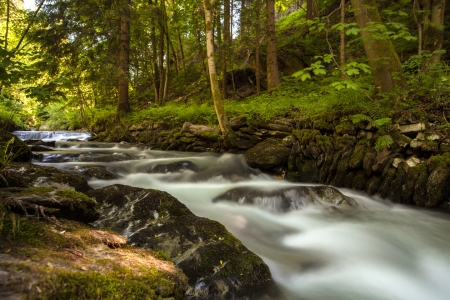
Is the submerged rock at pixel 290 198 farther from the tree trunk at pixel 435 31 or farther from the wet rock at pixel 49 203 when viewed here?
the tree trunk at pixel 435 31

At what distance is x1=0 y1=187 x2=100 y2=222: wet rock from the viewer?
5.88 ft

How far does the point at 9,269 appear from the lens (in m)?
1.01

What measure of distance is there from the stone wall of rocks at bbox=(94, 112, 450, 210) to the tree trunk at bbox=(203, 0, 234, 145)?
0.39m

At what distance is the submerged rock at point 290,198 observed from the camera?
16.0 feet

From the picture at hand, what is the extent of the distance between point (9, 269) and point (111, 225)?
6.56 feet

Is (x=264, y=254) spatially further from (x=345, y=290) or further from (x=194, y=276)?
(x=194, y=276)

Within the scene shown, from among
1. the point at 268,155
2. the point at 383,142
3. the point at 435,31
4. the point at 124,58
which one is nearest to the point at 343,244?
the point at 383,142

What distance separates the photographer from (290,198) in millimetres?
5121

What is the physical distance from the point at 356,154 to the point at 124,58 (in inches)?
493

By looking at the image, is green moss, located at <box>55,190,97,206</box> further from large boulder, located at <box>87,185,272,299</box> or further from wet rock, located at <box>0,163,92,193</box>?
wet rock, located at <box>0,163,92,193</box>

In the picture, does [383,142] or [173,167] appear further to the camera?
[173,167]

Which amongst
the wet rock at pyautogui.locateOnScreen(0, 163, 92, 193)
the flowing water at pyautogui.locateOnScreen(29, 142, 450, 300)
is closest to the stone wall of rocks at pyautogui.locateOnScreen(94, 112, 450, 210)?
the flowing water at pyautogui.locateOnScreen(29, 142, 450, 300)

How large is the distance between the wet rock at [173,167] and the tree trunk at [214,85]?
68.8 inches

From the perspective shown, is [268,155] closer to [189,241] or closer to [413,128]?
[413,128]
